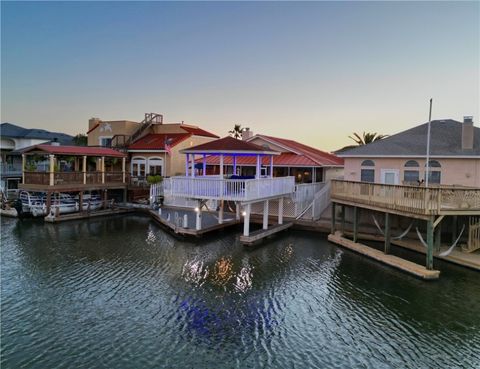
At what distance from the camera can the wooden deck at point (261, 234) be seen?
55.8ft

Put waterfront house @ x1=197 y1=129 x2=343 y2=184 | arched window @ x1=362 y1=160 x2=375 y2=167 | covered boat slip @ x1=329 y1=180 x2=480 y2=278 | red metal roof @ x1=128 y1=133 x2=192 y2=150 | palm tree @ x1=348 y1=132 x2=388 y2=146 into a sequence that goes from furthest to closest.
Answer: palm tree @ x1=348 y1=132 x2=388 y2=146 < red metal roof @ x1=128 y1=133 x2=192 y2=150 < waterfront house @ x1=197 y1=129 x2=343 y2=184 < arched window @ x1=362 y1=160 x2=375 y2=167 < covered boat slip @ x1=329 y1=180 x2=480 y2=278

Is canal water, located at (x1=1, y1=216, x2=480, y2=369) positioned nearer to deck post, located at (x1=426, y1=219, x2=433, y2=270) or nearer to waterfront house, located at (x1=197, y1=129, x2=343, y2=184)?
deck post, located at (x1=426, y1=219, x2=433, y2=270)

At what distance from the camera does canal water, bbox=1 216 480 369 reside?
7703 mm

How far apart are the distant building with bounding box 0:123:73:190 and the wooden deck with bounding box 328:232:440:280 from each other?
27.2m

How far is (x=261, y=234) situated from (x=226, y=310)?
8076 millimetres

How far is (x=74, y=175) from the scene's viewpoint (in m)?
24.3

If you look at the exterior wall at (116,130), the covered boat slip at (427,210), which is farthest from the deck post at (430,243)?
the exterior wall at (116,130)

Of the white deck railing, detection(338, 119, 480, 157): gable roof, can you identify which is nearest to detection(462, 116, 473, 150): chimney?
detection(338, 119, 480, 157): gable roof

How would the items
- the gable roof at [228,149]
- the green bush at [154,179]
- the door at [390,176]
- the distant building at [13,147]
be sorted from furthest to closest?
the distant building at [13,147]
the green bush at [154,179]
the door at [390,176]
the gable roof at [228,149]

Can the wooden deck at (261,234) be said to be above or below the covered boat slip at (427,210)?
below

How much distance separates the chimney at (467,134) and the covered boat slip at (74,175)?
920 inches

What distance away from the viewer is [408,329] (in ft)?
29.9

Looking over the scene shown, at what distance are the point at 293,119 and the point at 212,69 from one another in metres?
11.6

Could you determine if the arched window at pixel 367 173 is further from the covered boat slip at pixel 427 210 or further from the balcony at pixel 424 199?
the balcony at pixel 424 199
